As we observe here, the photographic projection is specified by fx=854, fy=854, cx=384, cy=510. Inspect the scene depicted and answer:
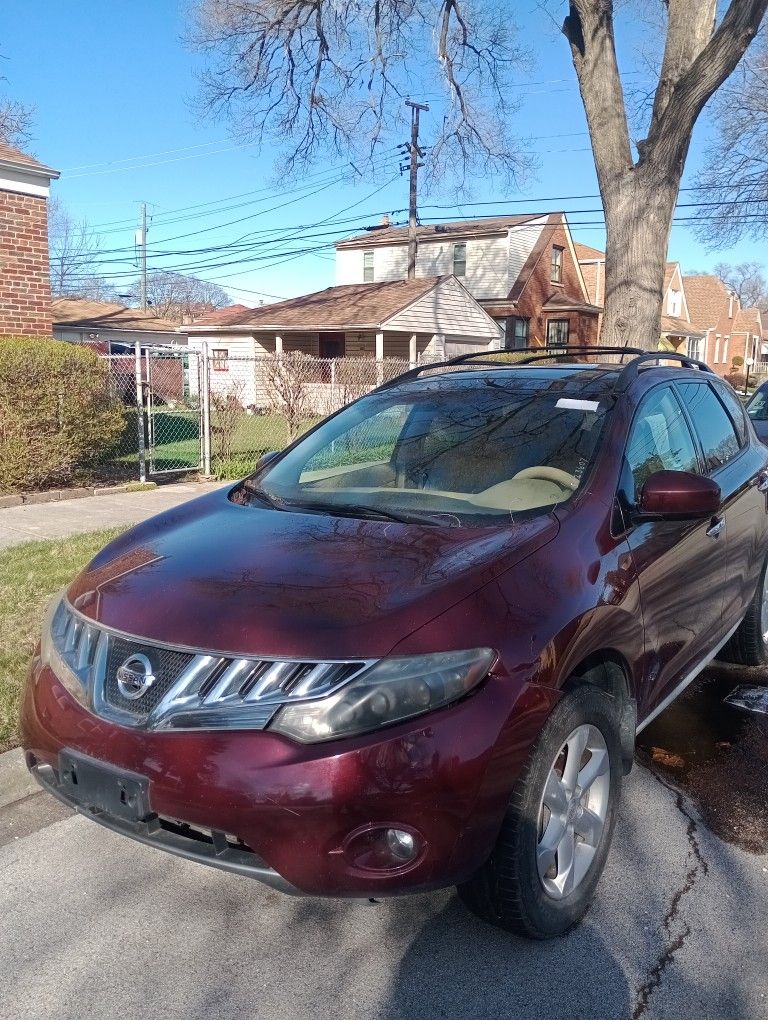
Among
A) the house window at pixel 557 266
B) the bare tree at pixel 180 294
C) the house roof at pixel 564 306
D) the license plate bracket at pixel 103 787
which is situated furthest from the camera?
the bare tree at pixel 180 294

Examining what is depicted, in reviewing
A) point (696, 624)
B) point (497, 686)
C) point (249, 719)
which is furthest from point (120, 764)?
point (696, 624)

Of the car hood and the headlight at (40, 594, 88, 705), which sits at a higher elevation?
the car hood

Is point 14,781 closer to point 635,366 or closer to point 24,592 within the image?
point 24,592

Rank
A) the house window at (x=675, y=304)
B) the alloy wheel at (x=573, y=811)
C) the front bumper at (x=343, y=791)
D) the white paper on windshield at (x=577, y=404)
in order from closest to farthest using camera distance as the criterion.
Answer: the front bumper at (x=343, y=791) → the alloy wheel at (x=573, y=811) → the white paper on windshield at (x=577, y=404) → the house window at (x=675, y=304)

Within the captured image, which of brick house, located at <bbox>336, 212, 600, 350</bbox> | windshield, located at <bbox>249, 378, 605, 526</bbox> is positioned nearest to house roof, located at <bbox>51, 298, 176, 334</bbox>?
brick house, located at <bbox>336, 212, 600, 350</bbox>

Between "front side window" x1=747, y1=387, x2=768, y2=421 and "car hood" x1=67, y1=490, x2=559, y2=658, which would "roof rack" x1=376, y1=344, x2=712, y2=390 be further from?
"front side window" x1=747, y1=387, x2=768, y2=421

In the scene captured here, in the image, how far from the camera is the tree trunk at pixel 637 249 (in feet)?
32.4

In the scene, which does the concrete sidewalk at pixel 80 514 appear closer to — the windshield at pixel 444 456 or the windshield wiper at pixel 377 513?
the windshield at pixel 444 456

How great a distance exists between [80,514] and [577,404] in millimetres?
6436

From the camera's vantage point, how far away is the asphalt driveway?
7.60ft

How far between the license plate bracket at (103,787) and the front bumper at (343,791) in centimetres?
3

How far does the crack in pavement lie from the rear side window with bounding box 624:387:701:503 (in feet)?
4.19

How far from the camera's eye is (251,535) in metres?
2.96

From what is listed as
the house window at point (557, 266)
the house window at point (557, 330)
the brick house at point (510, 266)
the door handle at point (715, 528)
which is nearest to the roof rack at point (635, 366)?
the door handle at point (715, 528)
